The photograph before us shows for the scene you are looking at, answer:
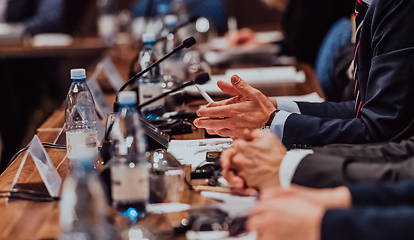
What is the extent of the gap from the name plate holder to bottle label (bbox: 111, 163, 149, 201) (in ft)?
0.77

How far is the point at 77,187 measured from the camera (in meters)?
0.70

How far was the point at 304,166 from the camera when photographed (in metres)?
0.92

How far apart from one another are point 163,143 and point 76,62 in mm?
3545

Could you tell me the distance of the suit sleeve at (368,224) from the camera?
677 millimetres

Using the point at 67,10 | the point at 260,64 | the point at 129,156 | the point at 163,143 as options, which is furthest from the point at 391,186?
the point at 67,10

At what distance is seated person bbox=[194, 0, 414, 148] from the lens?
44.6 inches

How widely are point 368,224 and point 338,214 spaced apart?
0.15 ft

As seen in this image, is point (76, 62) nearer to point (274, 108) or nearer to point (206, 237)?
point (274, 108)

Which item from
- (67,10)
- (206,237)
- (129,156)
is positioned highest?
(67,10)

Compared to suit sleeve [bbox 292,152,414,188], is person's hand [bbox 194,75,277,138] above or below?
above

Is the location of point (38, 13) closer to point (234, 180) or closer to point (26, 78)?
point (26, 78)

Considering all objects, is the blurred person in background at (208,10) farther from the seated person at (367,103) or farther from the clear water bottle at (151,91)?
the seated person at (367,103)

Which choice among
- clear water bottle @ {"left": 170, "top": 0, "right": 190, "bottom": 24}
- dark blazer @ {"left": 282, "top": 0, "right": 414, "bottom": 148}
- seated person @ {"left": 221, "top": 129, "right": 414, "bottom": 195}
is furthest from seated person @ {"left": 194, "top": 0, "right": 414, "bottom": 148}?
clear water bottle @ {"left": 170, "top": 0, "right": 190, "bottom": 24}

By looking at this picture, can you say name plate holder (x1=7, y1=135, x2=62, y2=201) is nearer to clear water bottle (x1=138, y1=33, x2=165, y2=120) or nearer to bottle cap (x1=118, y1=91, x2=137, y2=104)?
bottle cap (x1=118, y1=91, x2=137, y2=104)
